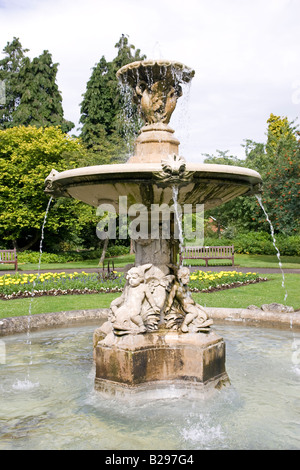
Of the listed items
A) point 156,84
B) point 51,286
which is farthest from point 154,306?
point 51,286

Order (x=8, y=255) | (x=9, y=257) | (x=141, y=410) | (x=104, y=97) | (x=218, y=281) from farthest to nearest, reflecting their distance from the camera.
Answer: (x=104, y=97) < (x=8, y=255) < (x=9, y=257) < (x=218, y=281) < (x=141, y=410)

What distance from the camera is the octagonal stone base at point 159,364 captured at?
455cm

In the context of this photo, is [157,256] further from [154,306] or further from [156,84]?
[156,84]

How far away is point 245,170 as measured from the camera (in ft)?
15.5

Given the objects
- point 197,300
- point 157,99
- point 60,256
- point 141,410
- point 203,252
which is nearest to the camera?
point 141,410

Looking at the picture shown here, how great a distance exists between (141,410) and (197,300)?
20.9 ft

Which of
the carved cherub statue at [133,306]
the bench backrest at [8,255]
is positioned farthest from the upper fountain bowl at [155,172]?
the bench backrest at [8,255]

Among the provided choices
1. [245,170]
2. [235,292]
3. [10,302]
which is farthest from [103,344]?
[235,292]

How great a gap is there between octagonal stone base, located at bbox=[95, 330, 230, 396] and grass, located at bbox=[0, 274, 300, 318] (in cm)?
458

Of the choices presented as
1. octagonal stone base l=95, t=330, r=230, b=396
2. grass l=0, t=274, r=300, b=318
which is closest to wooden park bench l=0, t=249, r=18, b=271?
grass l=0, t=274, r=300, b=318

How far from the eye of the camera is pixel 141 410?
13.8 feet

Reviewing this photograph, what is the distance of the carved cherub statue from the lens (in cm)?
475

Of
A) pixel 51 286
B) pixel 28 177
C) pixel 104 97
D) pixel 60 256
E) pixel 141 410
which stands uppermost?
pixel 104 97

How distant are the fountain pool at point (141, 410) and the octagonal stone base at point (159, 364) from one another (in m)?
0.12
